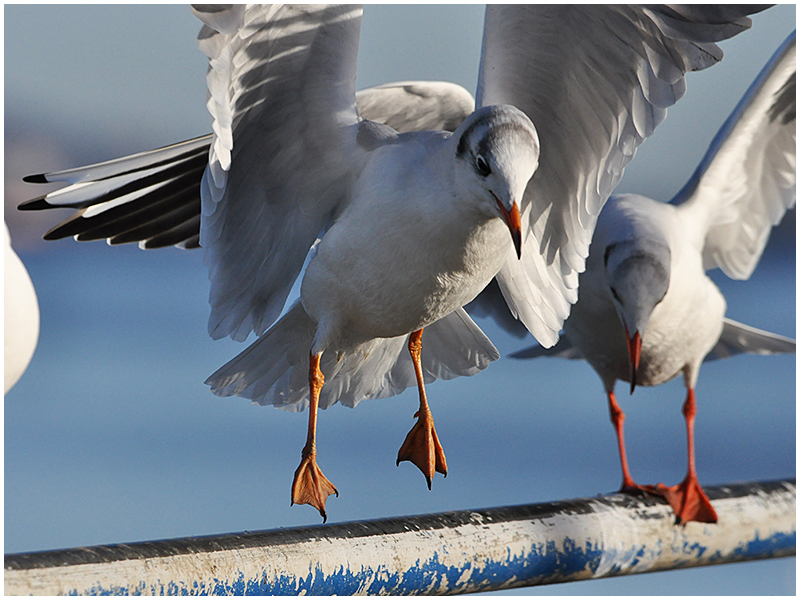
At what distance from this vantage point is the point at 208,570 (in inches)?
52.9

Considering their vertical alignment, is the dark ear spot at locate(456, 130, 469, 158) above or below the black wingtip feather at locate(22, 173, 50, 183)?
above

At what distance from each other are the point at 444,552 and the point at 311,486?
0.28 metres

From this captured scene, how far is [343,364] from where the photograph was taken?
2025 mm

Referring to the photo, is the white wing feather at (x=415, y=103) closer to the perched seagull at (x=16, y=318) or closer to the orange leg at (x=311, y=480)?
the orange leg at (x=311, y=480)

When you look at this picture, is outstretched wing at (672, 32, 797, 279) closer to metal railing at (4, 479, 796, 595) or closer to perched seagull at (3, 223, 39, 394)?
metal railing at (4, 479, 796, 595)

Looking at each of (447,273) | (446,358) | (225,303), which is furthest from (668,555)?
(225,303)

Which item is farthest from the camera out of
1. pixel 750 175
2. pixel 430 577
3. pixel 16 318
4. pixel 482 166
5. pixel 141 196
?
pixel 750 175

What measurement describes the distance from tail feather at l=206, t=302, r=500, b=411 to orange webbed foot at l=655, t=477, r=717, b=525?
0.64 m

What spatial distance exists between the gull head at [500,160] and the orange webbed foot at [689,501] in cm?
118

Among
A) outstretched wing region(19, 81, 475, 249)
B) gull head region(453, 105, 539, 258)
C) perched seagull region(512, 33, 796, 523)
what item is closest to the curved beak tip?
gull head region(453, 105, 539, 258)

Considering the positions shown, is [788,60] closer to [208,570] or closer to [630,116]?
[630,116]

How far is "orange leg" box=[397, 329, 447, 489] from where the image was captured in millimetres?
1949

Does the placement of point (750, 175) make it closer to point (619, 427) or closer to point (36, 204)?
point (619, 427)

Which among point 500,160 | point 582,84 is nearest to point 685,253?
point 582,84
